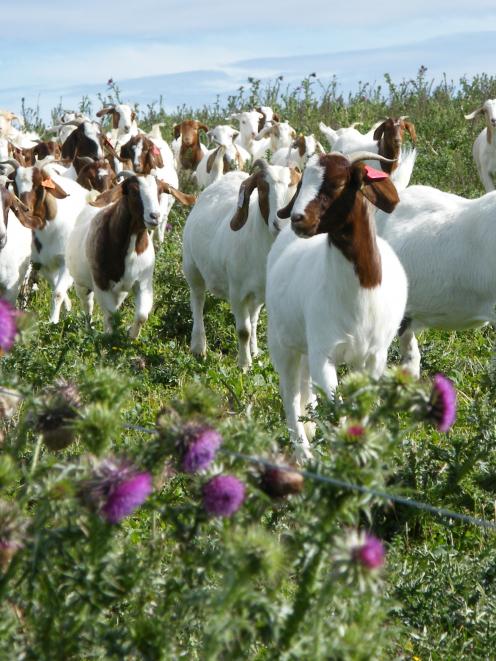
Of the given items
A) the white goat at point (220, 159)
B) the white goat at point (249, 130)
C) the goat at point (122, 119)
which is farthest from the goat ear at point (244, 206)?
the white goat at point (249, 130)

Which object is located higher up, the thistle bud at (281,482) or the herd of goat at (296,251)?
the thistle bud at (281,482)

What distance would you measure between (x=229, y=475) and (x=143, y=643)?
0.46 meters

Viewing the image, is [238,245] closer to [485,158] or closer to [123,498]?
[123,498]

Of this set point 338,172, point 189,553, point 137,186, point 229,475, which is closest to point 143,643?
point 189,553

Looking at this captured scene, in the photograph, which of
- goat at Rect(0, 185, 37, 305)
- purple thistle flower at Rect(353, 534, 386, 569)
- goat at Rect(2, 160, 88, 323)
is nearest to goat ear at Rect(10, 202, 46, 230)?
goat at Rect(0, 185, 37, 305)

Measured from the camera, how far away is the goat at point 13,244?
9461 millimetres

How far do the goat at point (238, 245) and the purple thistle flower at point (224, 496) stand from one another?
19.3ft

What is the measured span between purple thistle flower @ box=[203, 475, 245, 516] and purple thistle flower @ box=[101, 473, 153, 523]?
15 cm

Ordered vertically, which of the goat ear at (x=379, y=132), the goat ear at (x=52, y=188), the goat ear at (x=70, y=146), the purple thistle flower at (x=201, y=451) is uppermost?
the purple thistle flower at (x=201, y=451)

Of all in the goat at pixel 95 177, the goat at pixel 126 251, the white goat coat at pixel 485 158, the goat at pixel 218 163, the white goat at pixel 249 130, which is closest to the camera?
the goat at pixel 126 251

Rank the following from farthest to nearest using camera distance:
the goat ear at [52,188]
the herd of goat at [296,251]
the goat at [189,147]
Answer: the goat at [189,147]
the goat ear at [52,188]
the herd of goat at [296,251]

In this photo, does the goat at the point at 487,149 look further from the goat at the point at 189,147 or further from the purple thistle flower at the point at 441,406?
the purple thistle flower at the point at 441,406

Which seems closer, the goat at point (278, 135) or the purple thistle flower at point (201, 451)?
the purple thistle flower at point (201, 451)

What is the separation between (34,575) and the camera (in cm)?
267
